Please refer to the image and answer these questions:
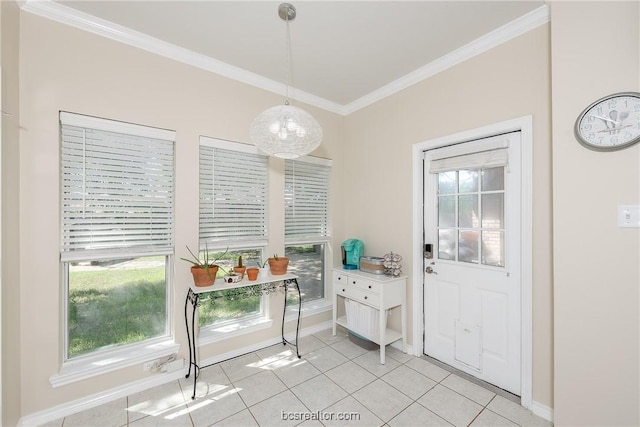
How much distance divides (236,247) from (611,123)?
284 centimetres

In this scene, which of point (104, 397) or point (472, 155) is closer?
point (104, 397)

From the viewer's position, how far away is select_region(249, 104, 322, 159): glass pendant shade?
1667 mm

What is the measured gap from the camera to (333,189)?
343 cm

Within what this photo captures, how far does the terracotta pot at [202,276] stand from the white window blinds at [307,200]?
3.21 feet


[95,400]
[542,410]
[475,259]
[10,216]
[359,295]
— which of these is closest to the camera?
[10,216]

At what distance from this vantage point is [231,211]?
2.66 meters

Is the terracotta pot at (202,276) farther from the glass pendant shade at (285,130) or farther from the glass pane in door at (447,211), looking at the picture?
the glass pane in door at (447,211)

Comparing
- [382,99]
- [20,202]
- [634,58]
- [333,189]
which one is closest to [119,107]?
[20,202]

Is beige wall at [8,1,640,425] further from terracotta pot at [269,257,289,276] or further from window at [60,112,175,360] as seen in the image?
terracotta pot at [269,257,289,276]

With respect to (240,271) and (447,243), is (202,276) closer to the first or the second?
(240,271)

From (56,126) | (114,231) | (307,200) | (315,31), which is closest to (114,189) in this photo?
(114,231)

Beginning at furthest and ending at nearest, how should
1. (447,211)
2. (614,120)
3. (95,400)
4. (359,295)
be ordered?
(359,295) → (447,211) → (95,400) → (614,120)

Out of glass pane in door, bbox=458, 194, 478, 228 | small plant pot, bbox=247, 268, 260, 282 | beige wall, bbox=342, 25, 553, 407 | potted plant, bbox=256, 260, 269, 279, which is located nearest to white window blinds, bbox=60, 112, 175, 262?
small plant pot, bbox=247, 268, 260, 282

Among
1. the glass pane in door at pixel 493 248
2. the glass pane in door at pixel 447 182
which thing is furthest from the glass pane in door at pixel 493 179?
the glass pane in door at pixel 493 248
